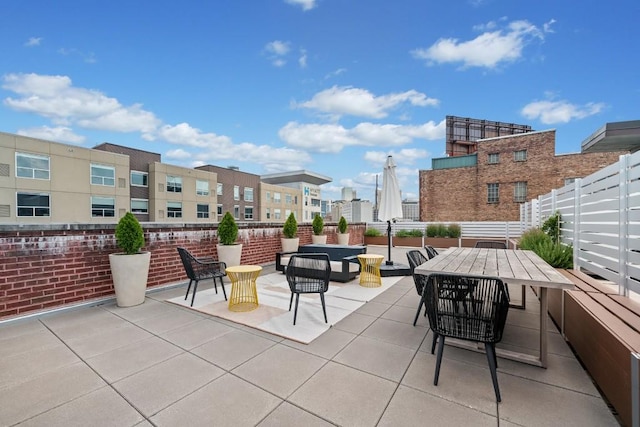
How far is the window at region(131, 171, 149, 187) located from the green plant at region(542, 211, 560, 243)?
31.6 m

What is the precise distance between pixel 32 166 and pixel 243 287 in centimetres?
2548

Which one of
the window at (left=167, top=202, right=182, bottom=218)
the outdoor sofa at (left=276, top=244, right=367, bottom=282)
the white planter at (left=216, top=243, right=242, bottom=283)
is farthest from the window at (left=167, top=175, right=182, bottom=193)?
the white planter at (left=216, top=243, right=242, bottom=283)

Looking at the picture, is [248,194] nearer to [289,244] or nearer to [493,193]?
[493,193]

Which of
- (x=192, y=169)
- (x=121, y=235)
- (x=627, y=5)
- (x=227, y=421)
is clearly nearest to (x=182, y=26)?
(x=121, y=235)

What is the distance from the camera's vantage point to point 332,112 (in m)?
14.3

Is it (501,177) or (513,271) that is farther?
(501,177)

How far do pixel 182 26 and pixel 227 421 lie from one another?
370 inches

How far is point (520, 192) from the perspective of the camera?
18.6 metres

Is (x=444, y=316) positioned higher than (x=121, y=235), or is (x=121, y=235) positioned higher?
(x=121, y=235)

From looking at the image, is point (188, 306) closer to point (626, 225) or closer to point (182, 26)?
point (626, 225)

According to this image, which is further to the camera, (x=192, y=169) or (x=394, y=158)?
(x=192, y=169)

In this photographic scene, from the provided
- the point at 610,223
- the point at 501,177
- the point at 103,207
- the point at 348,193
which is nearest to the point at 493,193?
the point at 501,177

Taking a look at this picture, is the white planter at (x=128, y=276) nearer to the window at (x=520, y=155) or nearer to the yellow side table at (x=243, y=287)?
the yellow side table at (x=243, y=287)

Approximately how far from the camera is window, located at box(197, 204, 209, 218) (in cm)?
3147
